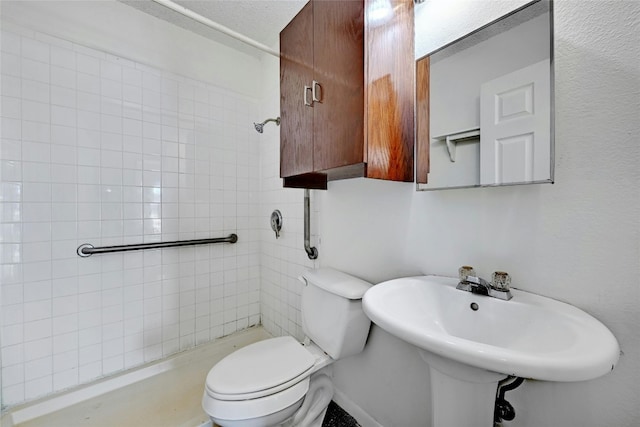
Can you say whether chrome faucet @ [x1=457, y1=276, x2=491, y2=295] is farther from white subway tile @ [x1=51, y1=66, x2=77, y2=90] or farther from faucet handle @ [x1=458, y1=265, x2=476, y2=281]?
white subway tile @ [x1=51, y1=66, x2=77, y2=90]

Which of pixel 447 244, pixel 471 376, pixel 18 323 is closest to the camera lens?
pixel 471 376

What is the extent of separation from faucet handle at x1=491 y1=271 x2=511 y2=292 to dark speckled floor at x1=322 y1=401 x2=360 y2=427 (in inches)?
39.3

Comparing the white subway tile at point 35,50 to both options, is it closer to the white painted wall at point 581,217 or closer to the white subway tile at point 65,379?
the white subway tile at point 65,379

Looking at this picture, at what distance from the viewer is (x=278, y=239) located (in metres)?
1.84

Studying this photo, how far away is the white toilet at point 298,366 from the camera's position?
904mm

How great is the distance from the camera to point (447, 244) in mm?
899

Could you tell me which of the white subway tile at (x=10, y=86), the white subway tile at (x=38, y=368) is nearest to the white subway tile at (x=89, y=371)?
the white subway tile at (x=38, y=368)

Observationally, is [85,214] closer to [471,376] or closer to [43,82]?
[43,82]

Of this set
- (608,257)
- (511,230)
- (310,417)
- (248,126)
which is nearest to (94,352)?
(310,417)

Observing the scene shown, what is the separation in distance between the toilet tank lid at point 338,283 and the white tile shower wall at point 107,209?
96 cm

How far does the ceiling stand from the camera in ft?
4.81

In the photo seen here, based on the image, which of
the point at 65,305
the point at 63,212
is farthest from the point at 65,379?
the point at 63,212

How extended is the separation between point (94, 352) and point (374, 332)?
1.57 meters

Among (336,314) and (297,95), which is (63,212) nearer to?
(297,95)
